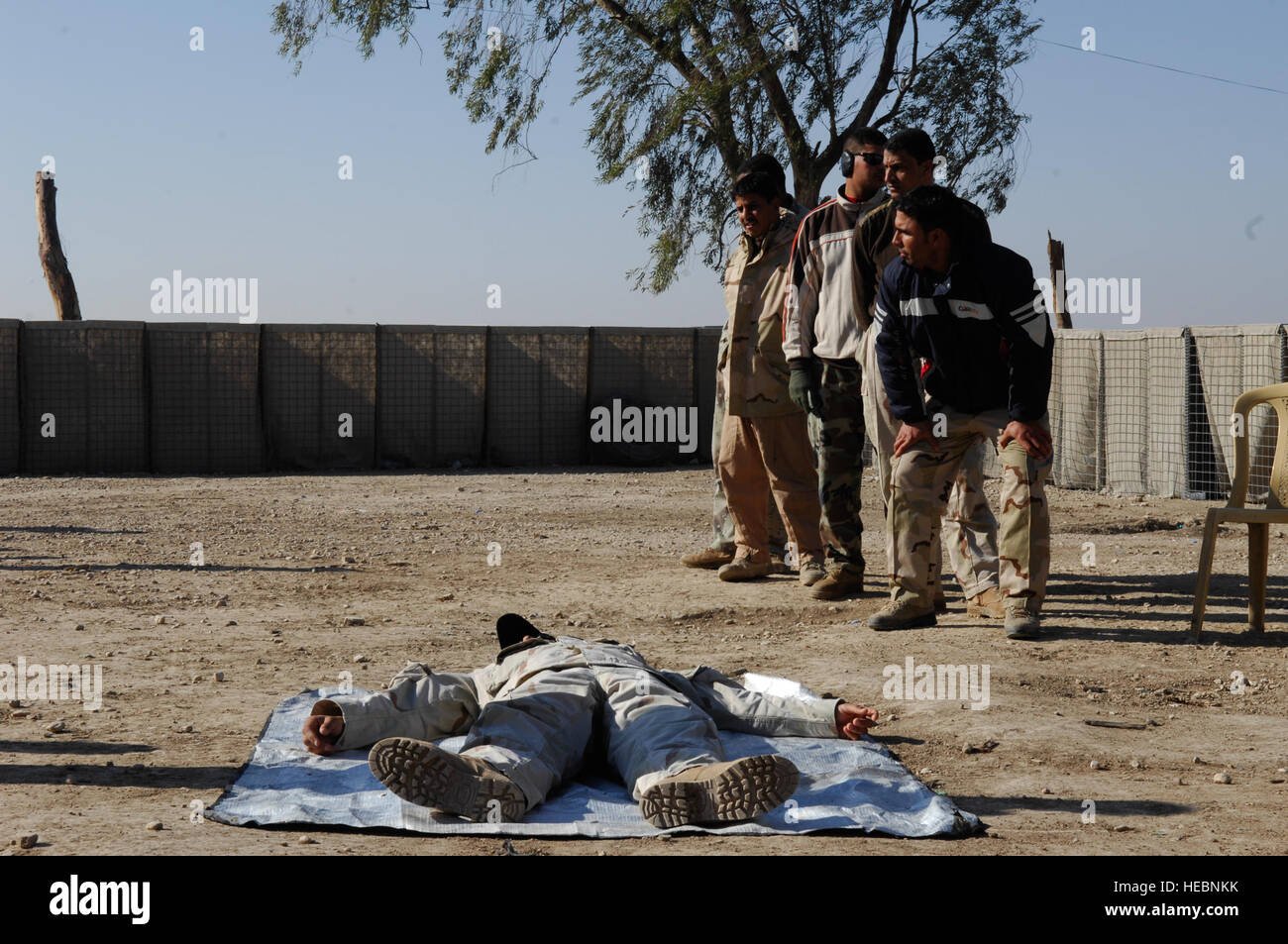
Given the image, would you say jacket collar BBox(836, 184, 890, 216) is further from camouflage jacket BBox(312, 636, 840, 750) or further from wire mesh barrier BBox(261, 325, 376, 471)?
wire mesh barrier BBox(261, 325, 376, 471)

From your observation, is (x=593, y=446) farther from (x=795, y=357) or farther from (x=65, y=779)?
(x=65, y=779)

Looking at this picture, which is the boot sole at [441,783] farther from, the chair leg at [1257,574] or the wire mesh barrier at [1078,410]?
the wire mesh barrier at [1078,410]

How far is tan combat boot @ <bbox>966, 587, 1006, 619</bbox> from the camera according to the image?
6586 mm

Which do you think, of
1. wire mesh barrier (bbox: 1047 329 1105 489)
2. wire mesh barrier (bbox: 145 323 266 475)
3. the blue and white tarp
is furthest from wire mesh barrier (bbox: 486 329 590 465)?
the blue and white tarp

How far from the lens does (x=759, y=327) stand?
7.76 m

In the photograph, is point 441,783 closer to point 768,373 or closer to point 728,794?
point 728,794

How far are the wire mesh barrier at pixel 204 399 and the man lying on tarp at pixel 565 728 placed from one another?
13438 mm

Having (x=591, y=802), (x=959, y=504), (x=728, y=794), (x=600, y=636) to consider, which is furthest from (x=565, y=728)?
(x=959, y=504)

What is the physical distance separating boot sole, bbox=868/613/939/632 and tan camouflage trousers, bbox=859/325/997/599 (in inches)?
8.4

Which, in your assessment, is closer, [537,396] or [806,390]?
[806,390]

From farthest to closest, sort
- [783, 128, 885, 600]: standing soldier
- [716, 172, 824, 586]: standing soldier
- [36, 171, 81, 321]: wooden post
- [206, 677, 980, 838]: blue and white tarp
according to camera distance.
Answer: [36, 171, 81, 321]: wooden post → [716, 172, 824, 586]: standing soldier → [783, 128, 885, 600]: standing soldier → [206, 677, 980, 838]: blue and white tarp

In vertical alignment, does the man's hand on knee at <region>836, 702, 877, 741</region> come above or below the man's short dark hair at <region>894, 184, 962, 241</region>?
below

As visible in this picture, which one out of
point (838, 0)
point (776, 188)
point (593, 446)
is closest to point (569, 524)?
point (776, 188)

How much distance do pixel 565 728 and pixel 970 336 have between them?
2.99 metres
